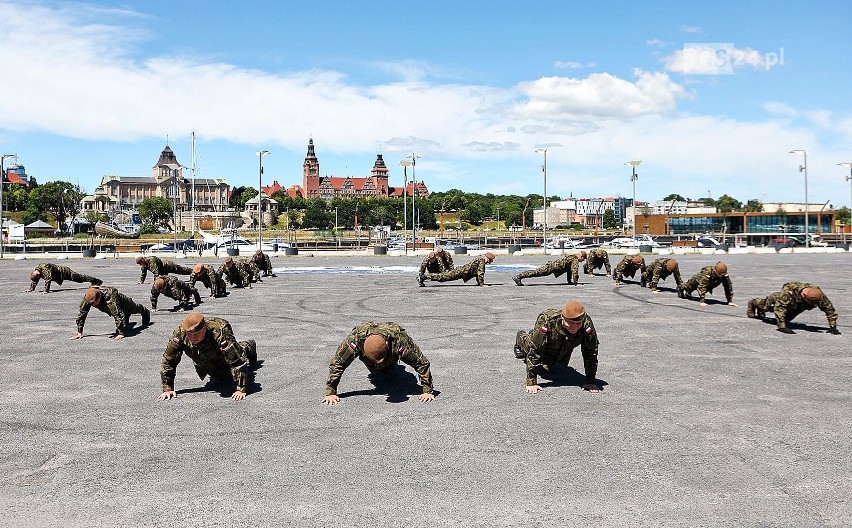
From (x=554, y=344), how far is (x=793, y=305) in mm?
8317

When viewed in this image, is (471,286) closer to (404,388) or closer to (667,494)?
(404,388)

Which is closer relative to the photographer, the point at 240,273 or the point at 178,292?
the point at 178,292

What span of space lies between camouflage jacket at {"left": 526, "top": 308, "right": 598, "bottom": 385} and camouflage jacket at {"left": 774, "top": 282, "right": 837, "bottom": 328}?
7361mm

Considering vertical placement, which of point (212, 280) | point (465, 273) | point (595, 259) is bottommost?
point (465, 273)

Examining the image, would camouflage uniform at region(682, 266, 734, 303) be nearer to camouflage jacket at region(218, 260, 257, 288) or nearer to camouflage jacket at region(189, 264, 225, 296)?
camouflage jacket at region(189, 264, 225, 296)

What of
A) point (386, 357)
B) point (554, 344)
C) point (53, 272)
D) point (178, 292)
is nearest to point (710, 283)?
point (554, 344)

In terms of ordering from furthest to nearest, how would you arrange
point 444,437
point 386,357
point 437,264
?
point 437,264 < point 386,357 < point 444,437

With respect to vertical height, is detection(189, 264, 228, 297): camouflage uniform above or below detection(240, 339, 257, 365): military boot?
above

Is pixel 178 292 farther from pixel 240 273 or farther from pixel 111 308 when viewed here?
pixel 240 273

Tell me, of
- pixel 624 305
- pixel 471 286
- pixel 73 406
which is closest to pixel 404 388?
pixel 73 406

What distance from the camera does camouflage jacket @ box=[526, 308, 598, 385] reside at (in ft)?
32.5

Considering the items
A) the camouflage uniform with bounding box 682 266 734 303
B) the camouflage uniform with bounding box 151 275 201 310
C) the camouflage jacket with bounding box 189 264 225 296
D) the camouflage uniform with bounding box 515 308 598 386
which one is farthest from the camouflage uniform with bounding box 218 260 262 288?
the camouflage uniform with bounding box 515 308 598 386

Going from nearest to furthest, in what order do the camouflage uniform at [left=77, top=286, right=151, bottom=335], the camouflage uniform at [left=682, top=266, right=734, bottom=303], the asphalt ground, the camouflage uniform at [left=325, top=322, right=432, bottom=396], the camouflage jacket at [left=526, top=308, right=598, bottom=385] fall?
the asphalt ground, the camouflage uniform at [left=325, top=322, right=432, bottom=396], the camouflage jacket at [left=526, top=308, right=598, bottom=385], the camouflage uniform at [left=77, top=286, right=151, bottom=335], the camouflage uniform at [left=682, top=266, right=734, bottom=303]

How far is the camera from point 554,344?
10250 mm
